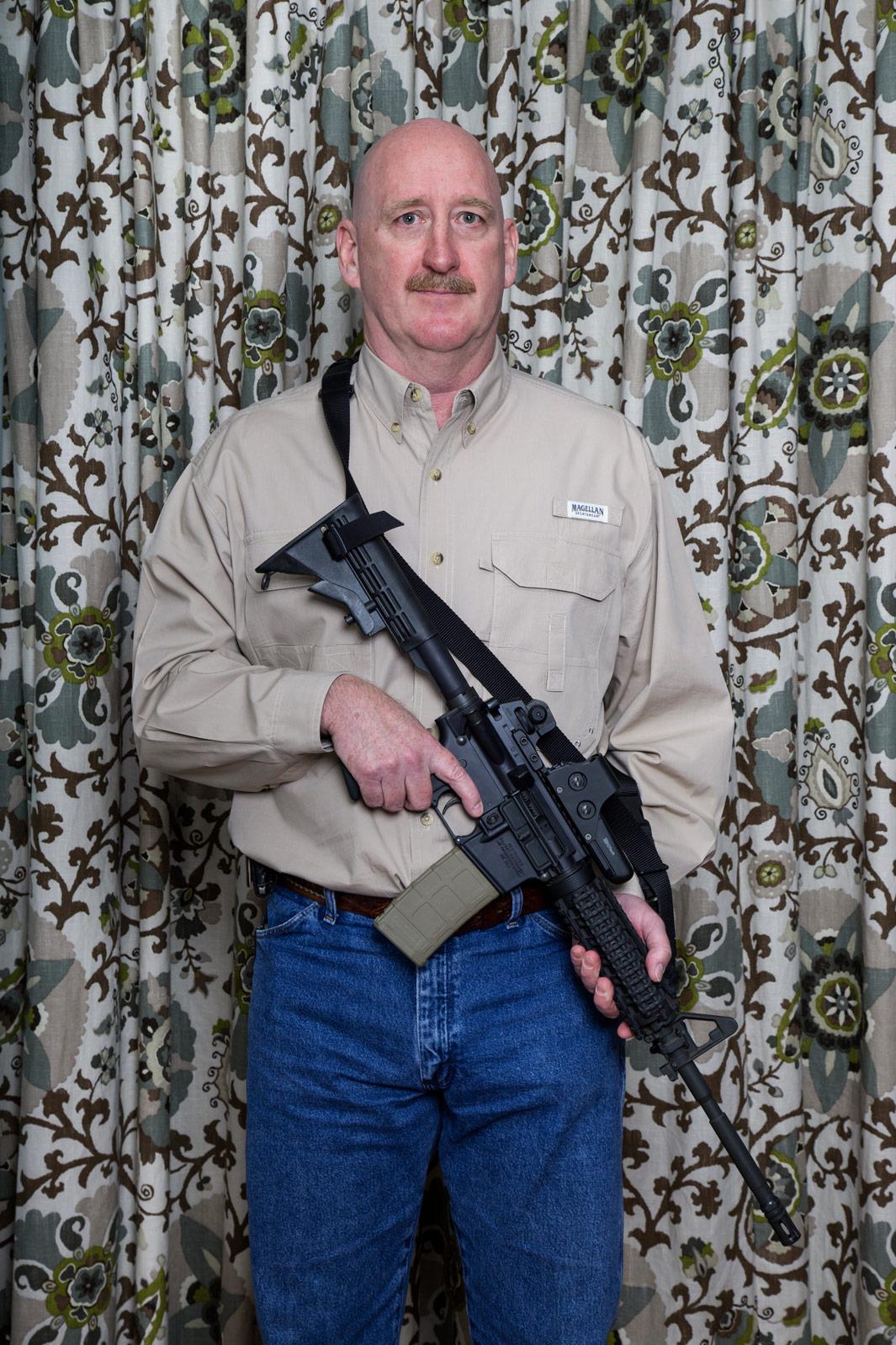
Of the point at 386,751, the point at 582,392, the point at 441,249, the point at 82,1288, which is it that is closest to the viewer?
the point at 386,751

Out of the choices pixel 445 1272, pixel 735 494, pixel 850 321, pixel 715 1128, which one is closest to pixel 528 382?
pixel 735 494

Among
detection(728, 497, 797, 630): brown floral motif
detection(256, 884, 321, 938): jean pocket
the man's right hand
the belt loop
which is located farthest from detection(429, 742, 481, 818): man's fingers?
detection(728, 497, 797, 630): brown floral motif

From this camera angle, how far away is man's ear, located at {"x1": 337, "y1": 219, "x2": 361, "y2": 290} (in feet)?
4.50

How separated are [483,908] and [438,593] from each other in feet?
1.17

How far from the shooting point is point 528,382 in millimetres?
1403

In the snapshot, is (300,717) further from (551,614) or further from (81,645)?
(81,645)

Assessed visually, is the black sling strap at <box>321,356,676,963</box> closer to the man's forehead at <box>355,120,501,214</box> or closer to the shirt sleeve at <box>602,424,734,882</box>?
the shirt sleeve at <box>602,424,734,882</box>

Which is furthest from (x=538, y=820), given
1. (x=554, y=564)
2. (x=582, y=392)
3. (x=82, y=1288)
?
(x=82, y=1288)

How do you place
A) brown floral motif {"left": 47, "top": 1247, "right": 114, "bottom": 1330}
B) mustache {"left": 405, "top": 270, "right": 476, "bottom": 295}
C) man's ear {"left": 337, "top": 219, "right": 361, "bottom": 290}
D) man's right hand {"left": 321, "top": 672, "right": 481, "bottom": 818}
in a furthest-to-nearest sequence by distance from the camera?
brown floral motif {"left": 47, "top": 1247, "right": 114, "bottom": 1330}, man's ear {"left": 337, "top": 219, "right": 361, "bottom": 290}, mustache {"left": 405, "top": 270, "right": 476, "bottom": 295}, man's right hand {"left": 321, "top": 672, "right": 481, "bottom": 818}

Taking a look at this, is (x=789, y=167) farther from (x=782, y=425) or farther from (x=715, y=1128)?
(x=715, y=1128)

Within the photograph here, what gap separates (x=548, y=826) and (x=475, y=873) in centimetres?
10

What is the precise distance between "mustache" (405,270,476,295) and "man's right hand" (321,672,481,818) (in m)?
0.45

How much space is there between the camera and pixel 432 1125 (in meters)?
1.27

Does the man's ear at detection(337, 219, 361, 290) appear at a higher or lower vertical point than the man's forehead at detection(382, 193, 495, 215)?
lower
